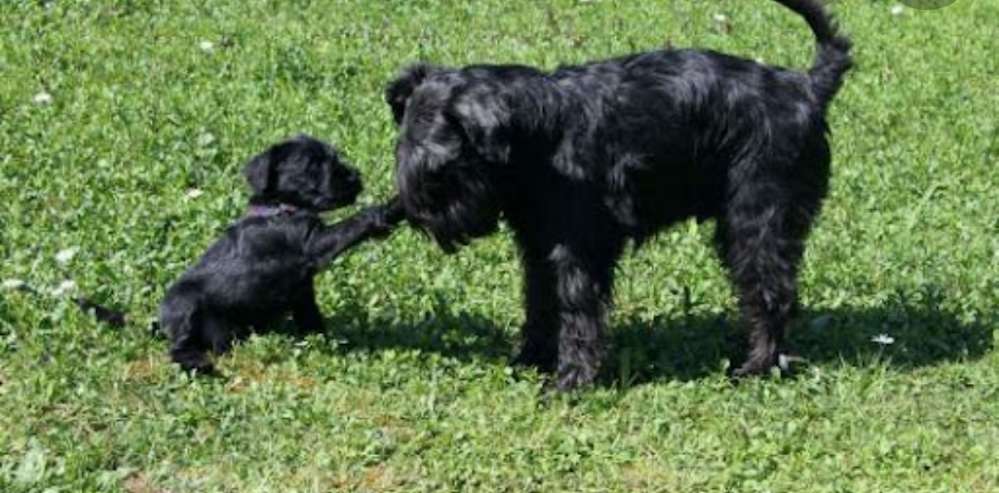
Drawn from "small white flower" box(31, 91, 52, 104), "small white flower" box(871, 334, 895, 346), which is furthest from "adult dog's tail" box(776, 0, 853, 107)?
"small white flower" box(31, 91, 52, 104)

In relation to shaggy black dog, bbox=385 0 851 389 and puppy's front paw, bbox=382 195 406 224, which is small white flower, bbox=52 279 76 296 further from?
shaggy black dog, bbox=385 0 851 389

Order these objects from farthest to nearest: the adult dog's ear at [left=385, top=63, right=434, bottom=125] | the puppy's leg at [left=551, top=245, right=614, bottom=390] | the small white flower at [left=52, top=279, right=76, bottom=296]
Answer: the small white flower at [left=52, top=279, right=76, bottom=296] < the puppy's leg at [left=551, top=245, right=614, bottom=390] < the adult dog's ear at [left=385, top=63, right=434, bottom=125]

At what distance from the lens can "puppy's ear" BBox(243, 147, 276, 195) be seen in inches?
251

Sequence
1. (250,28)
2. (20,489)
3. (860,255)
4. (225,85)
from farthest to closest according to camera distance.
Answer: (250,28) < (225,85) < (860,255) < (20,489)

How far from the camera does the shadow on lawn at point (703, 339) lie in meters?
6.53

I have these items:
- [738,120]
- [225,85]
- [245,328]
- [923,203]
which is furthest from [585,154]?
→ [225,85]

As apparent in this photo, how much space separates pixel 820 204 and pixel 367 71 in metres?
4.22

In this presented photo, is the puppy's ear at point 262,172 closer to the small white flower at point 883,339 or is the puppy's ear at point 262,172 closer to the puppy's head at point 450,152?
the puppy's head at point 450,152

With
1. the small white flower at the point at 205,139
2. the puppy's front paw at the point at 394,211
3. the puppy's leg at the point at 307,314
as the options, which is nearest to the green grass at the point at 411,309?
the small white flower at the point at 205,139

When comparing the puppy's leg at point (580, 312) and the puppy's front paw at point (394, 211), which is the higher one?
the puppy's front paw at point (394, 211)

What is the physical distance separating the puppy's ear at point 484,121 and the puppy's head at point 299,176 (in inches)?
35.8

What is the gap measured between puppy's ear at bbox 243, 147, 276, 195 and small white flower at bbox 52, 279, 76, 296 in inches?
38.0

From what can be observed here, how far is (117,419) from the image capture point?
18.7 ft

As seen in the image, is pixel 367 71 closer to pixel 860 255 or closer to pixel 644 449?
pixel 860 255
